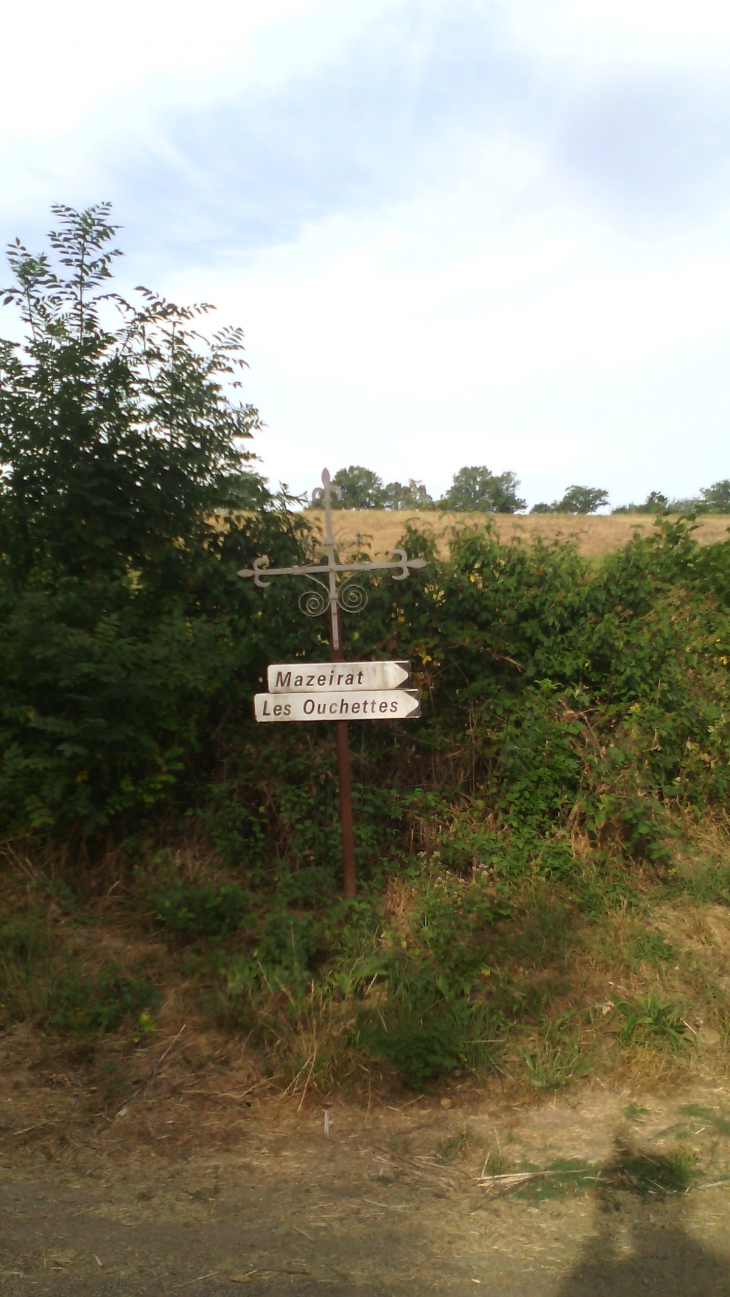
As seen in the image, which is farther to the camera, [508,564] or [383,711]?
[508,564]

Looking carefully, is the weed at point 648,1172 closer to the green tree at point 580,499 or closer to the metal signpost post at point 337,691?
the metal signpost post at point 337,691

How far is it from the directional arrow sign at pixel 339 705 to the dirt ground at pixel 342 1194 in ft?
6.26

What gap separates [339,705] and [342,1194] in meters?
2.60

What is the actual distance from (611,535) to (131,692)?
432 centimetres

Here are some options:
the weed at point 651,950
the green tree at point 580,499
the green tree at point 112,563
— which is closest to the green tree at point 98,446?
the green tree at point 112,563

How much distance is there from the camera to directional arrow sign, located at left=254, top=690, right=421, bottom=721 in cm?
560

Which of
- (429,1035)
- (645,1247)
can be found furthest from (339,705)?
(645,1247)

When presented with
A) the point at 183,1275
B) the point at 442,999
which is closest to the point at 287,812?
the point at 442,999

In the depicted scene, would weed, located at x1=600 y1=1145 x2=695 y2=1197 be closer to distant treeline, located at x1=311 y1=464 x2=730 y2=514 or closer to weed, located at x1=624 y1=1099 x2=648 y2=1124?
weed, located at x1=624 y1=1099 x2=648 y2=1124

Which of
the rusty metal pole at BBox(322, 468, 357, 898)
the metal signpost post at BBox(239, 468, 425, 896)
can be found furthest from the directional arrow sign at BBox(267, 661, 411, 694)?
the rusty metal pole at BBox(322, 468, 357, 898)

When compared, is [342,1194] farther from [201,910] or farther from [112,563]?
[112,563]

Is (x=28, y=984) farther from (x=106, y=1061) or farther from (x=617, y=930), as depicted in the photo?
(x=617, y=930)

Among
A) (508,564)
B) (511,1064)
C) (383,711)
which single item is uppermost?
(508,564)

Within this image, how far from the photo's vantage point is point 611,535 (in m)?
8.15
